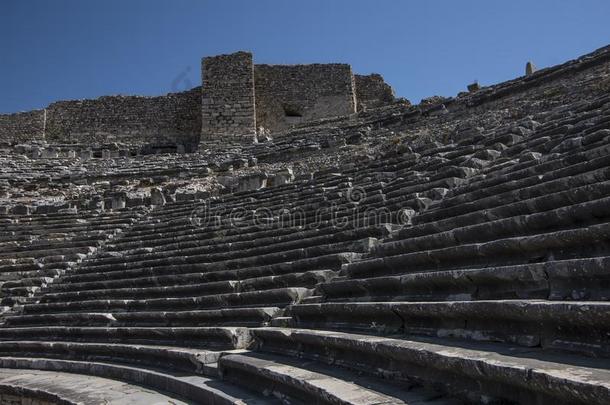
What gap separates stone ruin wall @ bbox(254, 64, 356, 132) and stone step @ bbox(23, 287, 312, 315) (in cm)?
1516

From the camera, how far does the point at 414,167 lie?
25.8ft

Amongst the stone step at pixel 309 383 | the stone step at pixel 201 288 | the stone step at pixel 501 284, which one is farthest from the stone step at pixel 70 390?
the stone step at pixel 501 284

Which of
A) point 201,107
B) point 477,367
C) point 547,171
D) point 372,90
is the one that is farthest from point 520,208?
point 372,90

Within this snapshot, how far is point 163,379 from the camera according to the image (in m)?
5.04

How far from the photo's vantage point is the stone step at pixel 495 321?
99.0 inches

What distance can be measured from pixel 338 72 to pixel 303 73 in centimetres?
132

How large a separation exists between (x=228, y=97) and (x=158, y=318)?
16044 millimetres

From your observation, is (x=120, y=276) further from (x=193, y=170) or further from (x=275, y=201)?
(x=193, y=170)

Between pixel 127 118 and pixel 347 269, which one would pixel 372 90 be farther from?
pixel 347 269

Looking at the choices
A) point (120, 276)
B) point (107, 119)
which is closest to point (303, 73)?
point (107, 119)

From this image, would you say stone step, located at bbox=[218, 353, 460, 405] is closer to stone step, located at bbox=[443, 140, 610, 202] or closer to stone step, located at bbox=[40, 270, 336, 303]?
stone step, located at bbox=[40, 270, 336, 303]

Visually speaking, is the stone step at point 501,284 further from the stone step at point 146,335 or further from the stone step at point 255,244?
the stone step at point 255,244

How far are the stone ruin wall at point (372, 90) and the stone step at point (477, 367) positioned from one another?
20.1m

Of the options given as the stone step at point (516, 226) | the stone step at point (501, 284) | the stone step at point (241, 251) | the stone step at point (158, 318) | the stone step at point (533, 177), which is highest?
the stone step at point (533, 177)
